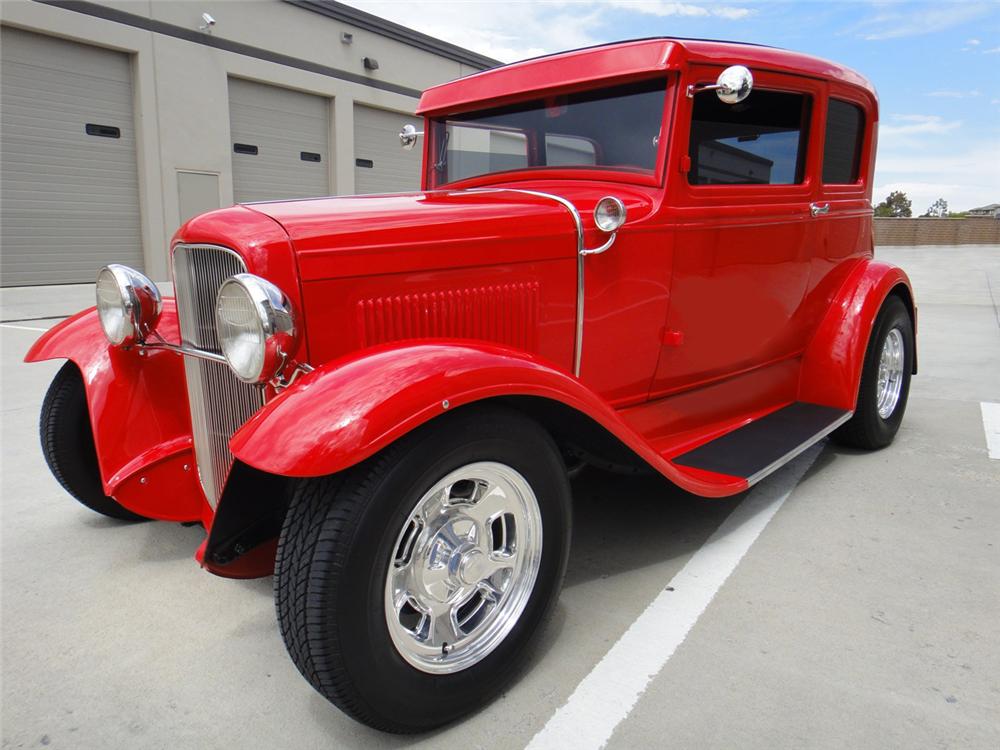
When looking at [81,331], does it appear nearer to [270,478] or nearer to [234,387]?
[234,387]

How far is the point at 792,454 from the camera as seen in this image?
2.87 metres

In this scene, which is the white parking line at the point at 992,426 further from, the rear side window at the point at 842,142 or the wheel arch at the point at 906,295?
the rear side window at the point at 842,142

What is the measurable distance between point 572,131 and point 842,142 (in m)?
1.59

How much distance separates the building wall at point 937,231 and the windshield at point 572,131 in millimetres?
35116

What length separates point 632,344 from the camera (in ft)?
8.74

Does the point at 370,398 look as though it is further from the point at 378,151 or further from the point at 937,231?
the point at 937,231

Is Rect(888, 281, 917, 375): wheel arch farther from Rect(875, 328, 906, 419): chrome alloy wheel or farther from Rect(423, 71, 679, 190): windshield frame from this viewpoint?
Rect(423, 71, 679, 190): windshield frame

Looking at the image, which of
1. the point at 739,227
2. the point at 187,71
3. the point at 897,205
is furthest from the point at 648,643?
the point at 897,205

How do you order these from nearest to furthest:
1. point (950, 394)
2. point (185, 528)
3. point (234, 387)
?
point (234, 387)
point (185, 528)
point (950, 394)

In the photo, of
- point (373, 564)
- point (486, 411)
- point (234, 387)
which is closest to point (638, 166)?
point (486, 411)

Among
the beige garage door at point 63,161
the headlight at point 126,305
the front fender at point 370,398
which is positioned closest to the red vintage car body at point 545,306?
the front fender at point 370,398

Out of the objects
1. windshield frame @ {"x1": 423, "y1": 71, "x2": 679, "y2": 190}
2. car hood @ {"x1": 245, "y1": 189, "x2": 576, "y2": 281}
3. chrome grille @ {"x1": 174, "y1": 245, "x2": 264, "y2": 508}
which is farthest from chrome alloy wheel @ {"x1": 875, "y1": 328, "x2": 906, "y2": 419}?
chrome grille @ {"x1": 174, "y1": 245, "x2": 264, "y2": 508}

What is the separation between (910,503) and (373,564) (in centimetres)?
259

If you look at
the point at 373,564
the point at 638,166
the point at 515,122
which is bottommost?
the point at 373,564
